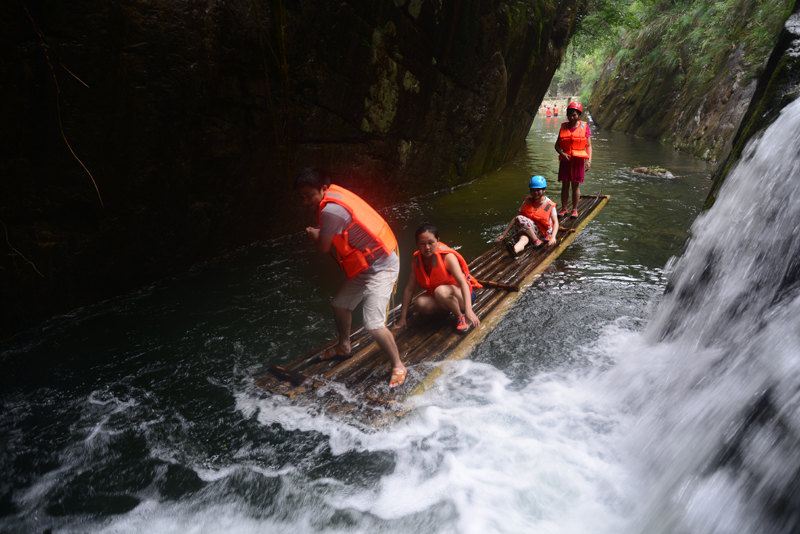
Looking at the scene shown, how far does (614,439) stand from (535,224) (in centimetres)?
413

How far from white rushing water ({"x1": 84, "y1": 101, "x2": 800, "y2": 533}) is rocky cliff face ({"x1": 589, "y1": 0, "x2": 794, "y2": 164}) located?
384 inches

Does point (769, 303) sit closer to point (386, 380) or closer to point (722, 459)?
point (722, 459)

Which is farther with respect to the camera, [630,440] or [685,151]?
[685,151]

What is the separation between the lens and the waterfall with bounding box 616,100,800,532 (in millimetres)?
2412

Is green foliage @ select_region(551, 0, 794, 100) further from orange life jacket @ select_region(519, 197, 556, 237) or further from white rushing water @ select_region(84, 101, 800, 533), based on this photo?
white rushing water @ select_region(84, 101, 800, 533)

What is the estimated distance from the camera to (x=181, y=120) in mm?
5367

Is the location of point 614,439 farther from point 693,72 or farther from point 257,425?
point 693,72

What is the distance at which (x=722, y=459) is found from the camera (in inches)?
104

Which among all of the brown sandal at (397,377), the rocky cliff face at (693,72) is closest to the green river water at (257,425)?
the brown sandal at (397,377)

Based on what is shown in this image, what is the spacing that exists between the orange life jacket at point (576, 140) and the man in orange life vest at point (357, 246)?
4.95m

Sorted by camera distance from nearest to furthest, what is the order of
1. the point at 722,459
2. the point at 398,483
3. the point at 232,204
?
1. the point at 722,459
2. the point at 398,483
3. the point at 232,204

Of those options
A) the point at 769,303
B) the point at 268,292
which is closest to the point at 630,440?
the point at 769,303

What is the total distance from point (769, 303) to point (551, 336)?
184 cm

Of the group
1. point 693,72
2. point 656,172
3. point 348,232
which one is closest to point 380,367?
point 348,232
